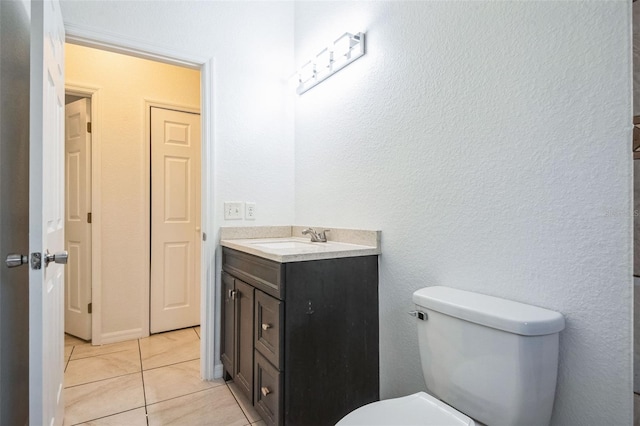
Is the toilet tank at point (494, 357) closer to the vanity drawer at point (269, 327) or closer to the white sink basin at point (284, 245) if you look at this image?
the vanity drawer at point (269, 327)

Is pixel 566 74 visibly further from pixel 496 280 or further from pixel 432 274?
pixel 432 274

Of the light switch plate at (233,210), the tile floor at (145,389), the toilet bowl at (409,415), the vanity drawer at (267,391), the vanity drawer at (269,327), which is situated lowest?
the tile floor at (145,389)

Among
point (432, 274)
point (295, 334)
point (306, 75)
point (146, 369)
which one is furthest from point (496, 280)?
point (146, 369)

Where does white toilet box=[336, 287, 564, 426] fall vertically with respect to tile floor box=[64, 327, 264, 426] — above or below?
above

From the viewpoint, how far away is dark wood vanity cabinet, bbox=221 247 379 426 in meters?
1.43

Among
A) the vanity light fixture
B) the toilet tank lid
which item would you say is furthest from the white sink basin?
the vanity light fixture

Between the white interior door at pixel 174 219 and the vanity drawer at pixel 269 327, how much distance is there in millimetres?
1553

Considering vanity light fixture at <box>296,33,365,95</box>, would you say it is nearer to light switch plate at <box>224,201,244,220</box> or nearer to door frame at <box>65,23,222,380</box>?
door frame at <box>65,23,222,380</box>

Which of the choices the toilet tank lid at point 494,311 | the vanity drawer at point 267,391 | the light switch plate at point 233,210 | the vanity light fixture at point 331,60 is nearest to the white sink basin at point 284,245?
the light switch plate at point 233,210

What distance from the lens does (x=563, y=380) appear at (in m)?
1.03

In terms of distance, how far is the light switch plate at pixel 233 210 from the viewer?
216cm

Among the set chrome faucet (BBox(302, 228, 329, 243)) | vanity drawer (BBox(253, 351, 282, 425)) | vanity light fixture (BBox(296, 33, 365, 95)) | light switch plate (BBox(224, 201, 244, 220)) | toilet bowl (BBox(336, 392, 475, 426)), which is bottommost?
vanity drawer (BBox(253, 351, 282, 425))

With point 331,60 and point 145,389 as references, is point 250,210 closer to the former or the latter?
point 331,60

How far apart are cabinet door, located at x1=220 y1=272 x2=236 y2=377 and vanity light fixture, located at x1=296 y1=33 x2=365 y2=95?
127 centimetres
